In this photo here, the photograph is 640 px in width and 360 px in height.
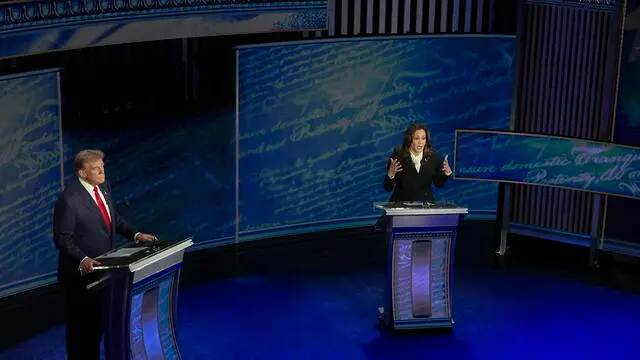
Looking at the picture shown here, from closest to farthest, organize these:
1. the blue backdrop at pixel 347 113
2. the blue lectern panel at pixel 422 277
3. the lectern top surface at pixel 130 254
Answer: the lectern top surface at pixel 130 254, the blue lectern panel at pixel 422 277, the blue backdrop at pixel 347 113

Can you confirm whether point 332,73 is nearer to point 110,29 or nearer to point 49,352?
point 110,29

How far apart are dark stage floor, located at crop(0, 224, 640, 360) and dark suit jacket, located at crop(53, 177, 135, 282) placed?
148 cm

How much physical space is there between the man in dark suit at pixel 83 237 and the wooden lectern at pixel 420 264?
216 centimetres

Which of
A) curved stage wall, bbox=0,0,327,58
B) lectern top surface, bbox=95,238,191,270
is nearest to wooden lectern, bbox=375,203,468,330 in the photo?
lectern top surface, bbox=95,238,191,270

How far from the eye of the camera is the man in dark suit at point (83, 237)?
5527mm

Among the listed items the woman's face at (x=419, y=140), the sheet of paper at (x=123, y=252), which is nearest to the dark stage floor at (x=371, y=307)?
the woman's face at (x=419, y=140)

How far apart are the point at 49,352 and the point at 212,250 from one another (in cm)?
244

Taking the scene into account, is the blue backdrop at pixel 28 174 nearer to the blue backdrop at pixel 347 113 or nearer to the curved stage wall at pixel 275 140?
the curved stage wall at pixel 275 140

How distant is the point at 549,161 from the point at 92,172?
4699 millimetres

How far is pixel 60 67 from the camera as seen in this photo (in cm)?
739

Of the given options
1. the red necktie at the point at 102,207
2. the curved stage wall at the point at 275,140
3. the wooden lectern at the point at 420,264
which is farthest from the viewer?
the curved stage wall at the point at 275,140

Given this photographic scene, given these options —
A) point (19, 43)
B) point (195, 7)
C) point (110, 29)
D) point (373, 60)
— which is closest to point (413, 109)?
point (373, 60)

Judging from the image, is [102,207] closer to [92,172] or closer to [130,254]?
[92,172]

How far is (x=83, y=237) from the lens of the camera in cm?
562
